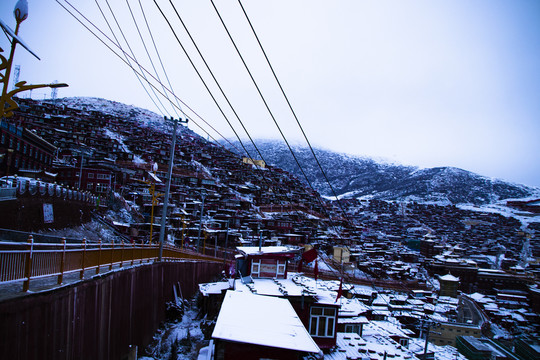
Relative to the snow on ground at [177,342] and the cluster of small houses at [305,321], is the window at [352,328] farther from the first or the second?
the snow on ground at [177,342]

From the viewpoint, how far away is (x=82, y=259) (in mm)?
7992

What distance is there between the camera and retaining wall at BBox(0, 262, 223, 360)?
5223mm

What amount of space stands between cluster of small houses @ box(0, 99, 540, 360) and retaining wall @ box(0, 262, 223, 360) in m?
2.95

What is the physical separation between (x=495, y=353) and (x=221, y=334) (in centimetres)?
3691

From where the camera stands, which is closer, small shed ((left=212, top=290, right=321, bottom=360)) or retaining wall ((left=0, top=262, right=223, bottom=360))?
retaining wall ((left=0, top=262, right=223, bottom=360))

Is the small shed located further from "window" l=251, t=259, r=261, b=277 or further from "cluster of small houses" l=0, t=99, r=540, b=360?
"window" l=251, t=259, r=261, b=277

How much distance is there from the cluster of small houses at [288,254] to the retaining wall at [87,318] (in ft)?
9.67

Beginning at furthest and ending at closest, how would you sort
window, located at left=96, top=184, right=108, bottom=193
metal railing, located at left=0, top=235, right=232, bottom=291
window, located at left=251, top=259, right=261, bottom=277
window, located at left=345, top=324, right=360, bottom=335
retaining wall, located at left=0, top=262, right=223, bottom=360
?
window, located at left=96, top=184, right=108, bottom=193, window, located at left=345, top=324, right=360, bottom=335, window, located at left=251, top=259, right=261, bottom=277, metal railing, located at left=0, top=235, right=232, bottom=291, retaining wall, located at left=0, top=262, right=223, bottom=360

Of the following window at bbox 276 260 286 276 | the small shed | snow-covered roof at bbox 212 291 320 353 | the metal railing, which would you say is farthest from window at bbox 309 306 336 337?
the metal railing

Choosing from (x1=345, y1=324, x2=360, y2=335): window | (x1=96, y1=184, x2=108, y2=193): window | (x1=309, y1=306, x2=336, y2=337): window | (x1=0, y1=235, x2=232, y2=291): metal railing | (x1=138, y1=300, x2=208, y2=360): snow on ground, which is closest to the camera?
(x1=0, y1=235, x2=232, y2=291): metal railing

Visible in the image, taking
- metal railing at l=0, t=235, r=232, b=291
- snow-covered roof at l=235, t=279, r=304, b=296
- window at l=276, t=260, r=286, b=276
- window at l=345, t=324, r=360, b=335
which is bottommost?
window at l=345, t=324, r=360, b=335

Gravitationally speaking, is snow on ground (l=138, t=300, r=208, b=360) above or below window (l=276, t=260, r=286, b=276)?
below

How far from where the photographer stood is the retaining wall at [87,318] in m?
5.22

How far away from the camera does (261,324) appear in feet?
31.7
